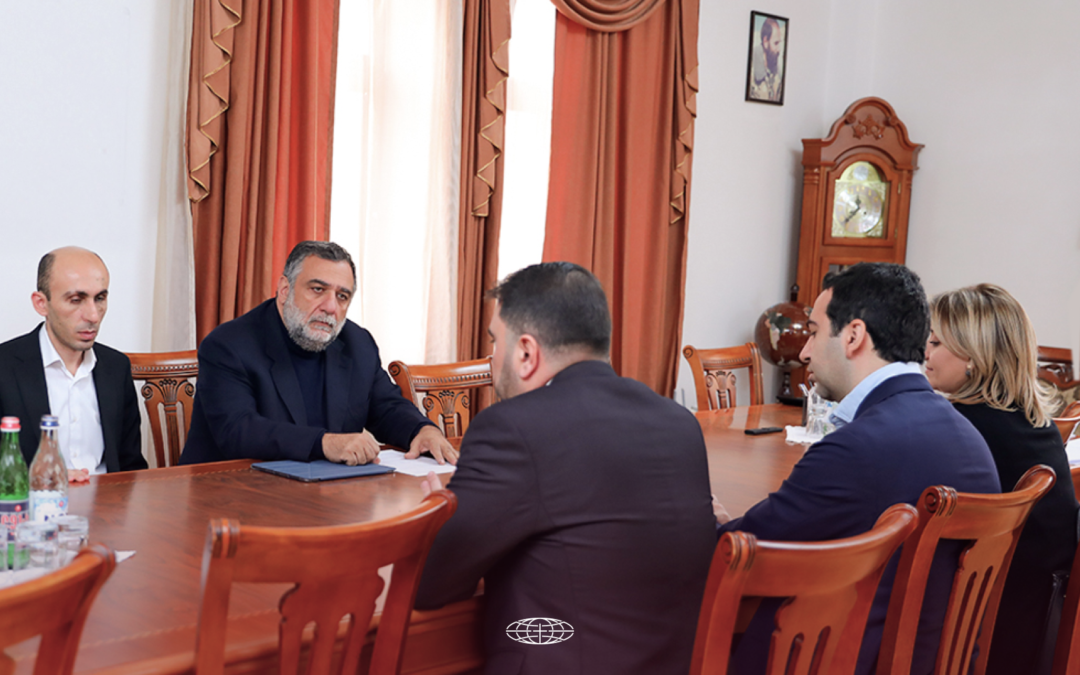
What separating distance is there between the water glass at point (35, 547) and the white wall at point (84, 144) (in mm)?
2407

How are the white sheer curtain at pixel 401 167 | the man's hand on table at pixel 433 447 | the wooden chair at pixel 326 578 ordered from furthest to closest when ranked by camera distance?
1. the white sheer curtain at pixel 401 167
2. the man's hand on table at pixel 433 447
3. the wooden chair at pixel 326 578

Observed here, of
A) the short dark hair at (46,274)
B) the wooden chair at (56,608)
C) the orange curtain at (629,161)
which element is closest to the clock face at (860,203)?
the orange curtain at (629,161)

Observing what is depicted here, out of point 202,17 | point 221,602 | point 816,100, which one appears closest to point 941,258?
point 816,100

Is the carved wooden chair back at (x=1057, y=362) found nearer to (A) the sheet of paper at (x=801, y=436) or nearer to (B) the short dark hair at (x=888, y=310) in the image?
(A) the sheet of paper at (x=801, y=436)

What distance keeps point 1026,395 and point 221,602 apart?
206 cm

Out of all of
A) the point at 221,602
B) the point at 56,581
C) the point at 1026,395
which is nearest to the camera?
the point at 56,581

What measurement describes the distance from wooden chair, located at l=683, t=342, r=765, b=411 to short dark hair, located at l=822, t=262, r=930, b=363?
6.25ft

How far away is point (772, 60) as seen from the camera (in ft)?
20.5

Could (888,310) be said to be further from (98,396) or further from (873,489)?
(98,396)

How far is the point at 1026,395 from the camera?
7.92ft

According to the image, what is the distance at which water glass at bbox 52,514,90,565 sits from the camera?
5.40 feet

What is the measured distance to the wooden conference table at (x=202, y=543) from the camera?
1303 millimetres

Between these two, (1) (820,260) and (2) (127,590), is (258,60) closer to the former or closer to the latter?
→ (2) (127,590)

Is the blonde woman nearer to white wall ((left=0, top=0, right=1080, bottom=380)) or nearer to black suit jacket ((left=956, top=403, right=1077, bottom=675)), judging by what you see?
black suit jacket ((left=956, top=403, right=1077, bottom=675))
